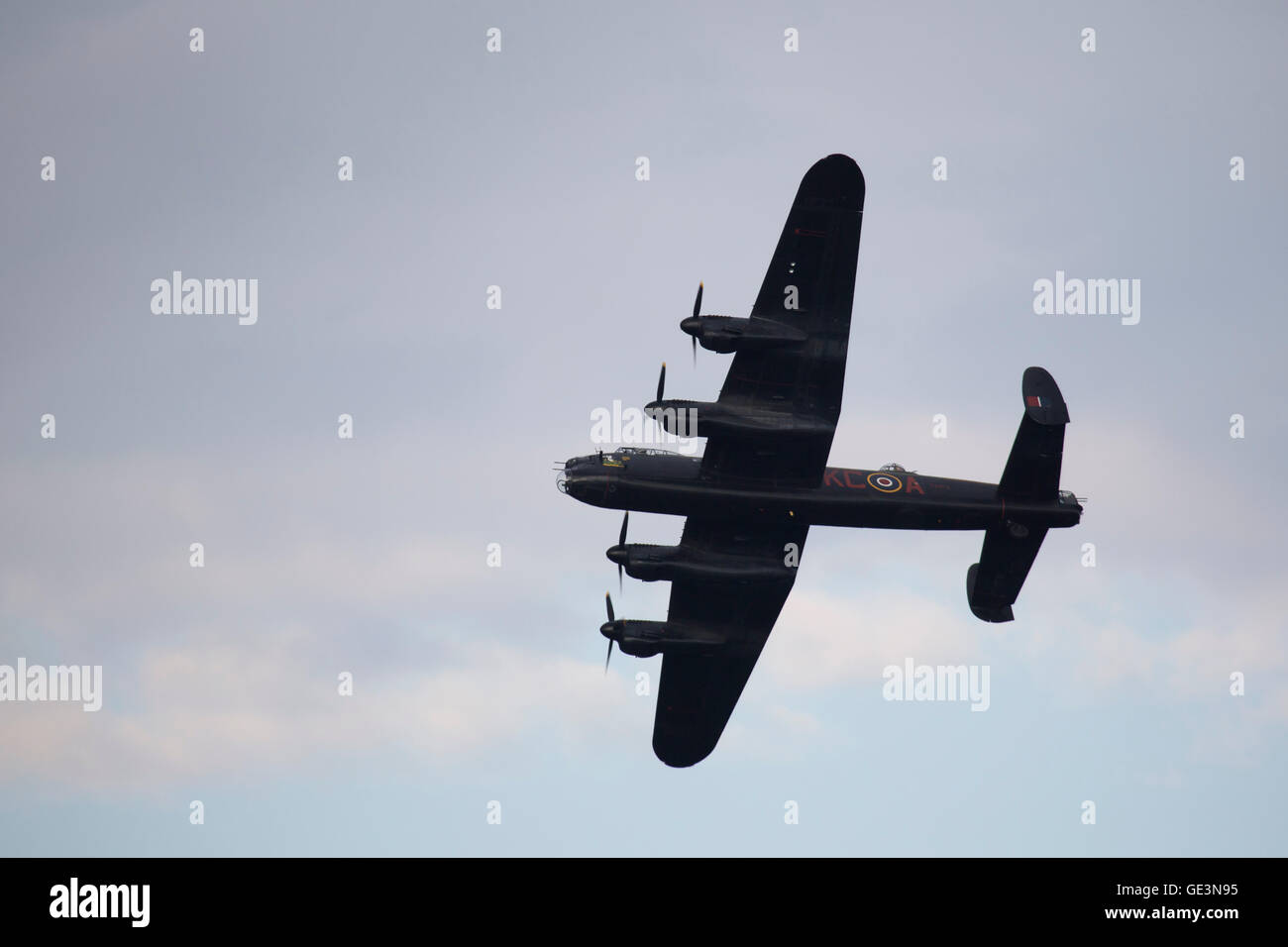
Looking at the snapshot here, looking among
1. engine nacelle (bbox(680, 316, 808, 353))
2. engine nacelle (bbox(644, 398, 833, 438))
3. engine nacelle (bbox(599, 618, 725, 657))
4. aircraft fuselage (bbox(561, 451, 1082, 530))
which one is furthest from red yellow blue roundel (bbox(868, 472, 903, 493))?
engine nacelle (bbox(599, 618, 725, 657))

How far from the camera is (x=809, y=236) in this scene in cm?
5050

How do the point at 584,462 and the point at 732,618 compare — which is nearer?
the point at 584,462

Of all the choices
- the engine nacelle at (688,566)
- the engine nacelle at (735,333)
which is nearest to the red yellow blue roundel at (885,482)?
the engine nacelle at (688,566)

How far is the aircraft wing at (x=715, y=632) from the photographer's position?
5619 centimetres

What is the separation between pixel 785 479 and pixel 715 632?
9055 mm

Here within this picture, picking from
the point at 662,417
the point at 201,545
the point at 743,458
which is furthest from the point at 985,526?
the point at 201,545

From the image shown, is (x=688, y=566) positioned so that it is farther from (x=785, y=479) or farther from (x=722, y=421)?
(x=722, y=421)

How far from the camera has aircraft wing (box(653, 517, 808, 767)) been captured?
184 feet

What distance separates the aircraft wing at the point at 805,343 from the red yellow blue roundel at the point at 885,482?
2.08m

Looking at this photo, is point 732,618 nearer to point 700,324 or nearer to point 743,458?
point 743,458

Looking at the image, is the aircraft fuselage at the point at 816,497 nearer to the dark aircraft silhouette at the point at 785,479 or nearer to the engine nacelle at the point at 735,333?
the dark aircraft silhouette at the point at 785,479

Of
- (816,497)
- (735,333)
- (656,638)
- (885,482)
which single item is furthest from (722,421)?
(656,638)

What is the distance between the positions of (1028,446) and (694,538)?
12.4 meters

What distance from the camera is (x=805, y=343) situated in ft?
168
